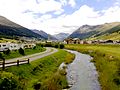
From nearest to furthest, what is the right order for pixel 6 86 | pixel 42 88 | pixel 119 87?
pixel 6 86 < pixel 42 88 < pixel 119 87

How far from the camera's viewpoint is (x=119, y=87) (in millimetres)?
43562

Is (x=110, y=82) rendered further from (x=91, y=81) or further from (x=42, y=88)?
(x=42, y=88)

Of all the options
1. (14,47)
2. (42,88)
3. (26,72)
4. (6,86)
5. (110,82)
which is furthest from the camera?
(14,47)

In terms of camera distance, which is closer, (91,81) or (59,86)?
(59,86)

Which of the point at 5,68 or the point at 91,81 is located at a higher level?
the point at 5,68

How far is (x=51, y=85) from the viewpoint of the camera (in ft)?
135

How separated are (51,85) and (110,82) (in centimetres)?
1185

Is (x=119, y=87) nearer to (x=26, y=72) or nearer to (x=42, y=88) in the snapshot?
(x=42, y=88)

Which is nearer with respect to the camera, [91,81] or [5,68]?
[5,68]

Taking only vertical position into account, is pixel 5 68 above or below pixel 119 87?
above

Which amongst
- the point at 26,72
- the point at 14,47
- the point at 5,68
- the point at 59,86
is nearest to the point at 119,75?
the point at 59,86

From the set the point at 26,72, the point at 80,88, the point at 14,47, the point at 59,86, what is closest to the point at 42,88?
the point at 59,86

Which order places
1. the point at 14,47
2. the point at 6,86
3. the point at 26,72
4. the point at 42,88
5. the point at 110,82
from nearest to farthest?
the point at 6,86 → the point at 42,88 → the point at 110,82 → the point at 26,72 → the point at 14,47

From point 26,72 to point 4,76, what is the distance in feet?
52.2
